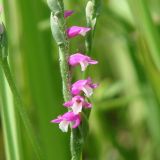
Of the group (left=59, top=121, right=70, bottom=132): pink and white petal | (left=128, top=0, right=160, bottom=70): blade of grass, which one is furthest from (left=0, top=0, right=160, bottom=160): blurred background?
(left=59, top=121, right=70, bottom=132): pink and white petal

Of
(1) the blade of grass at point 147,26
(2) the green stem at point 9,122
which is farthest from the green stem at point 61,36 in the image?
(1) the blade of grass at point 147,26

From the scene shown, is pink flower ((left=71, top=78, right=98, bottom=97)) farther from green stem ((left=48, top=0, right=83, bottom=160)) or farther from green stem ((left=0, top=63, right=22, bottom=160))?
green stem ((left=0, top=63, right=22, bottom=160))

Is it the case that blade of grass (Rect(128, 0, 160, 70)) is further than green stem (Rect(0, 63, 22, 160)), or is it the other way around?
blade of grass (Rect(128, 0, 160, 70))

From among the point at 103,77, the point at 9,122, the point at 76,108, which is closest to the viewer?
the point at 76,108

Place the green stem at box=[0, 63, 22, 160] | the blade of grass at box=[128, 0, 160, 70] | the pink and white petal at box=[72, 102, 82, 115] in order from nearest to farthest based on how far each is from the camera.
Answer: the pink and white petal at box=[72, 102, 82, 115], the green stem at box=[0, 63, 22, 160], the blade of grass at box=[128, 0, 160, 70]

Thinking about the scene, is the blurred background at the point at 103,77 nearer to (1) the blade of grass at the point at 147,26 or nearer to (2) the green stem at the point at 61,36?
(1) the blade of grass at the point at 147,26

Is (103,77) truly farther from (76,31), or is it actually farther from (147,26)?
(76,31)

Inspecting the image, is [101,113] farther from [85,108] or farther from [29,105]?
[85,108]

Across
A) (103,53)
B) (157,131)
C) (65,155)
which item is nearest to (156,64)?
(65,155)

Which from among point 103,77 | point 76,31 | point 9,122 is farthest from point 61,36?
point 103,77
